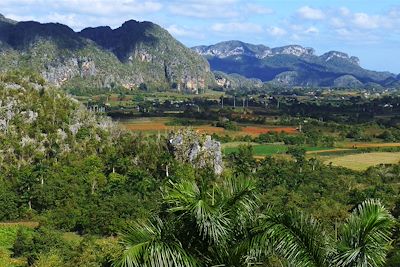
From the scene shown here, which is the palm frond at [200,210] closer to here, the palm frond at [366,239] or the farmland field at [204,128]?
the palm frond at [366,239]

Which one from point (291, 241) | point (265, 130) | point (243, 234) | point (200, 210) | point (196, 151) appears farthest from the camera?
point (265, 130)

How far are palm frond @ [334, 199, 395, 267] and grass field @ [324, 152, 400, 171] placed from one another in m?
68.1

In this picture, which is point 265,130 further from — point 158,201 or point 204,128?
point 158,201

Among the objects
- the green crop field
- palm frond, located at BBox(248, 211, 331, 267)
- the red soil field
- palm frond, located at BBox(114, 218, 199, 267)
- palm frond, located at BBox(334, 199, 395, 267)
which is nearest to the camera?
palm frond, located at BBox(114, 218, 199, 267)

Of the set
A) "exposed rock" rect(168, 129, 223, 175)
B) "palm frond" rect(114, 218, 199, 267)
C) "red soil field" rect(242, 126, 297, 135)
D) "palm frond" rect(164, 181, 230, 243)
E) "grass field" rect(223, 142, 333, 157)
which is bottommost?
"grass field" rect(223, 142, 333, 157)

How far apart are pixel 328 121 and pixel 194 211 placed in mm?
118598

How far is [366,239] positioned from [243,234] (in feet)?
5.29

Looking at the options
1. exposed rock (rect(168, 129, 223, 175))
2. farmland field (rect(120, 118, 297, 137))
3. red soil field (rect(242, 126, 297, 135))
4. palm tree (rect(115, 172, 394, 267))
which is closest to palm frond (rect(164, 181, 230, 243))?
palm tree (rect(115, 172, 394, 267))

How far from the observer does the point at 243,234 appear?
25.1 feet

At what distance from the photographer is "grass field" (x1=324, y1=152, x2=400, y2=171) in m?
75.8

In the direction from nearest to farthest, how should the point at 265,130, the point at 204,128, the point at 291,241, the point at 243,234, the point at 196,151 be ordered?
the point at 291,241 → the point at 243,234 → the point at 196,151 → the point at 204,128 → the point at 265,130

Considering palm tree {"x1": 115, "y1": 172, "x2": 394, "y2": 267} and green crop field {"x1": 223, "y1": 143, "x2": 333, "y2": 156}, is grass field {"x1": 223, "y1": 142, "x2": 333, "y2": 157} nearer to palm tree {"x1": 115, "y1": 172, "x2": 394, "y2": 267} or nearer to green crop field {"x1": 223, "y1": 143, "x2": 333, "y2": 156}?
green crop field {"x1": 223, "y1": 143, "x2": 333, "y2": 156}

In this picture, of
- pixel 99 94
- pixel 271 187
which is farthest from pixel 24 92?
pixel 99 94

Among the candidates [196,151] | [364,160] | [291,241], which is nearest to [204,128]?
[364,160]
